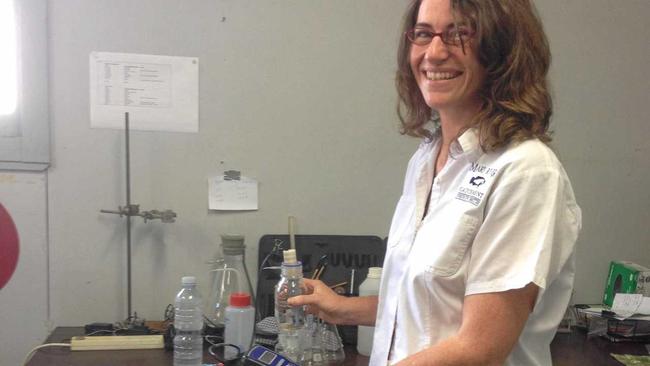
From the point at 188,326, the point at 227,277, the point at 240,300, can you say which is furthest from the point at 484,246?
the point at 227,277

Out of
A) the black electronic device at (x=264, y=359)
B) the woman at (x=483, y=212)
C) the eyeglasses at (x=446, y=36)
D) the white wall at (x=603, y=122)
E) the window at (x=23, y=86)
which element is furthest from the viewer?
the white wall at (x=603, y=122)

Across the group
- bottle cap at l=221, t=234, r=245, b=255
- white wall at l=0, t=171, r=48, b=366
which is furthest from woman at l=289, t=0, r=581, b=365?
white wall at l=0, t=171, r=48, b=366

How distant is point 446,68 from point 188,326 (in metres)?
1.02

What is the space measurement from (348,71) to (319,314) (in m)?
0.85

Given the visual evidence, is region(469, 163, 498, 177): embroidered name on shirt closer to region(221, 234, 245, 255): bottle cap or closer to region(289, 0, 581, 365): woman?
region(289, 0, 581, 365): woman

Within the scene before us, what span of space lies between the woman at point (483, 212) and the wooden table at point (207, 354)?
1.88 ft

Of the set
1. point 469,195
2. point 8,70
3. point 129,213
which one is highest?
point 8,70

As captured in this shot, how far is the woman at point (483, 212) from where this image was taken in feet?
2.96

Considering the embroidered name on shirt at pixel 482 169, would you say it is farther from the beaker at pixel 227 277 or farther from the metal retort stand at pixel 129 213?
the metal retort stand at pixel 129 213

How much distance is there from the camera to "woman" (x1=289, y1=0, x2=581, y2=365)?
90cm

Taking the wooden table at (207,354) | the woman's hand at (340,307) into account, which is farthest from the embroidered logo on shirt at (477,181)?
the wooden table at (207,354)

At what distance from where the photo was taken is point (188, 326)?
1.58 metres

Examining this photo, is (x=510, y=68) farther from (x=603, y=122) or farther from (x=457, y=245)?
(x=603, y=122)

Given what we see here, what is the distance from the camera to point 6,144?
1.73m
